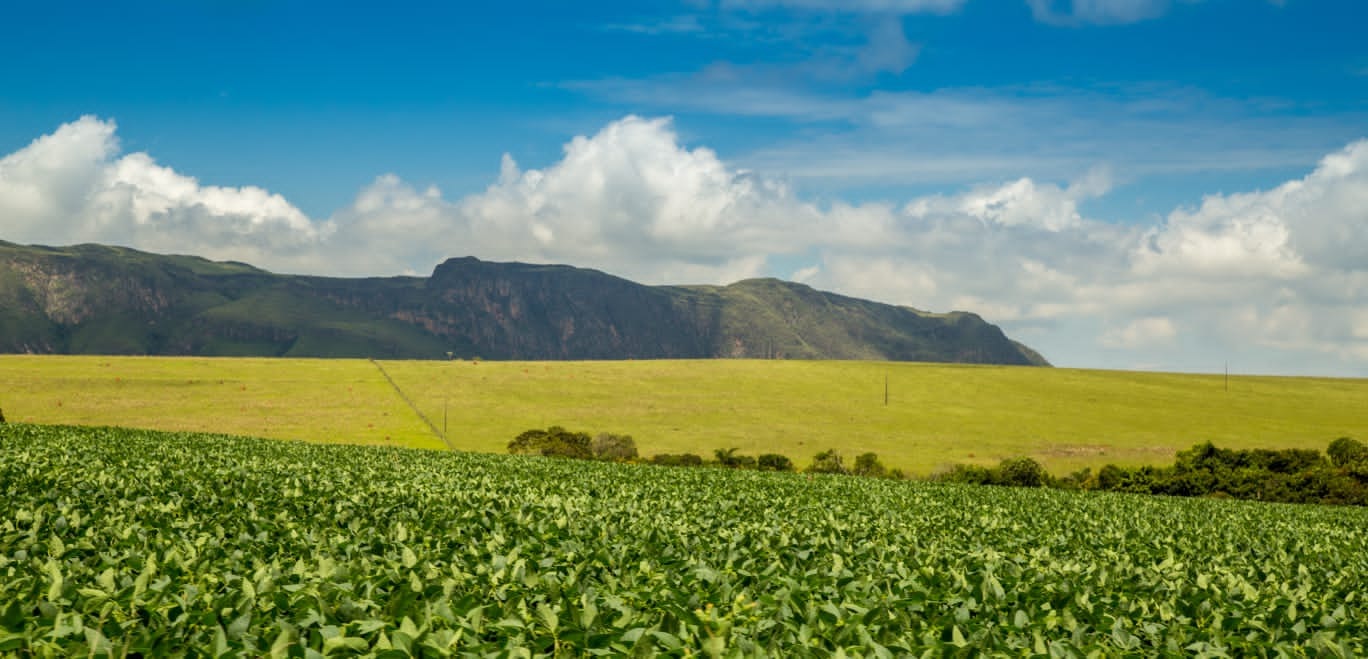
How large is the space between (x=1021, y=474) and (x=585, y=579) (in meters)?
71.3

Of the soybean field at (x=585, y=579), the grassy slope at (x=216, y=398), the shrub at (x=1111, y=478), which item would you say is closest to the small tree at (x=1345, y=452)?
the shrub at (x=1111, y=478)

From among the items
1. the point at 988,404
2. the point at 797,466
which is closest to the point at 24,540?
the point at 797,466

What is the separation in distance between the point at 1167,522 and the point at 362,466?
28.9 metres

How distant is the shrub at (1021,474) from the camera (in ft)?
236

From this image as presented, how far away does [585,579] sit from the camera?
909 cm

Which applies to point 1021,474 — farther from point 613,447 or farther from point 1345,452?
point 613,447

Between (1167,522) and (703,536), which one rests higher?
(703,536)

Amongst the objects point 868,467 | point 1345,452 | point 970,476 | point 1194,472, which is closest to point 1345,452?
point 1345,452

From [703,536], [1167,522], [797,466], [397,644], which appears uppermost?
[397,644]

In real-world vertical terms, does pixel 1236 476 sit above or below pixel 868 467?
above

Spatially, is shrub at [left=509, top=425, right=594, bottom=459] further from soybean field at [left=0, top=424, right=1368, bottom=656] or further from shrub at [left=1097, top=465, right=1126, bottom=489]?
soybean field at [left=0, top=424, right=1368, bottom=656]

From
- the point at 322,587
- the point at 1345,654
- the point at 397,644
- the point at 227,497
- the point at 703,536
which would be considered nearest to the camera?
the point at 397,644

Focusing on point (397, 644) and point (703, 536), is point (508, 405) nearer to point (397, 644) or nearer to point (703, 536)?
point (703, 536)

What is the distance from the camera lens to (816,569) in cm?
1099
